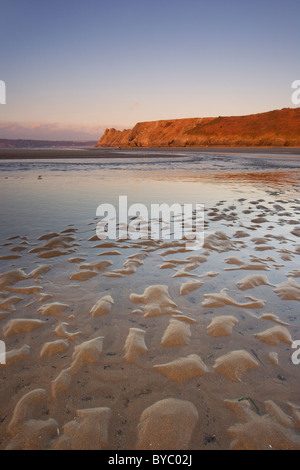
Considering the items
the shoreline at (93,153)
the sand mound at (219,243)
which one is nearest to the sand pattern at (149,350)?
the sand mound at (219,243)

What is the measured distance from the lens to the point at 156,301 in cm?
312

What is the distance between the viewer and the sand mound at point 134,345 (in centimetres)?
228

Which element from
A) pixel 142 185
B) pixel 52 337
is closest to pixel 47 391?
pixel 52 337

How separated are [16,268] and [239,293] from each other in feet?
10.4

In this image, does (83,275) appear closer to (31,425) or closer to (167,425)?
(31,425)

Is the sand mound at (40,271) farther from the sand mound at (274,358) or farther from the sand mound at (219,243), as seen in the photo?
the sand mound at (274,358)

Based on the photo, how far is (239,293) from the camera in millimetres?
3297

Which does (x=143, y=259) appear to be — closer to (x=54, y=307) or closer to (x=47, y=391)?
(x=54, y=307)

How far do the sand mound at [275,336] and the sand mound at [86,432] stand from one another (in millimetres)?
1565

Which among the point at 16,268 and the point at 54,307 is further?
the point at 16,268

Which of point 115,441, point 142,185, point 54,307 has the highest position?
point 142,185

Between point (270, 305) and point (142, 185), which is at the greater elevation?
point (142, 185)

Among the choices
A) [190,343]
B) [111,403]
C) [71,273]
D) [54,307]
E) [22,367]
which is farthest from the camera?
[71,273]

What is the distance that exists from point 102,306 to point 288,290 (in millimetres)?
2318
